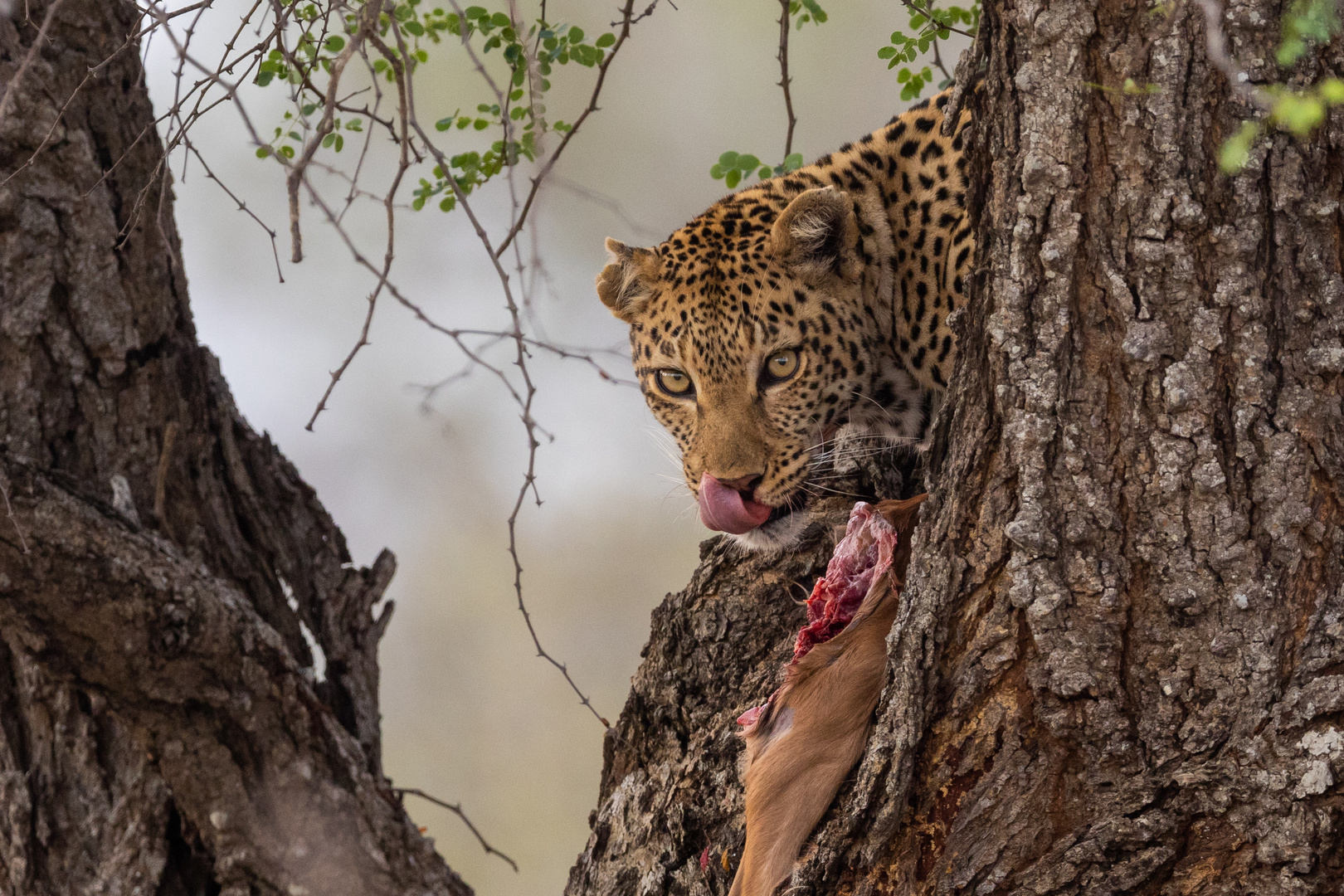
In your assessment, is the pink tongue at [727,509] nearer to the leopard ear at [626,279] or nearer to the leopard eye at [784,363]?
the leopard eye at [784,363]

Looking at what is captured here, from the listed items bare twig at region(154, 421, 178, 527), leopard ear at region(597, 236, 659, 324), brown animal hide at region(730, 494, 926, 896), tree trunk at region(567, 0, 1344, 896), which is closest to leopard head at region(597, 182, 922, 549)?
leopard ear at region(597, 236, 659, 324)

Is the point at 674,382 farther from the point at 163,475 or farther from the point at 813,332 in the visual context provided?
the point at 163,475

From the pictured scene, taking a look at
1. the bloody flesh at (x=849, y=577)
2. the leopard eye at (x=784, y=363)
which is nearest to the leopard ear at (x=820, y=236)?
the leopard eye at (x=784, y=363)

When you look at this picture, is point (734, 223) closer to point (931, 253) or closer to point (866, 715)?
point (931, 253)

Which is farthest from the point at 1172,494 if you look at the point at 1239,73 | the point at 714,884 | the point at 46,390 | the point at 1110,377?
the point at 46,390

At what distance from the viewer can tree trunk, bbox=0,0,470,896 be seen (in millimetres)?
2416

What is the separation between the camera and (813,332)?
109 inches

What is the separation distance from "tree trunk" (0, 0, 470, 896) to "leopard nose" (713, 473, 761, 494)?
1053 mm

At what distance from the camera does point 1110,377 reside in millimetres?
1535

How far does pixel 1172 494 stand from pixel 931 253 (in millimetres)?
1290

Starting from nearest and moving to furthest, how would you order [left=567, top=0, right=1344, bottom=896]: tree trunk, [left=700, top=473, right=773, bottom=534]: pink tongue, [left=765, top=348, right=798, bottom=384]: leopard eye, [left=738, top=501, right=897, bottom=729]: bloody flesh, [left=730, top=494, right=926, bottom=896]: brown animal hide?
[left=567, top=0, right=1344, bottom=896]: tree trunk
[left=730, top=494, right=926, bottom=896]: brown animal hide
[left=738, top=501, right=897, bottom=729]: bloody flesh
[left=700, top=473, right=773, bottom=534]: pink tongue
[left=765, top=348, right=798, bottom=384]: leopard eye

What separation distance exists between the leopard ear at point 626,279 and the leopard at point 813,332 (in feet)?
0.28

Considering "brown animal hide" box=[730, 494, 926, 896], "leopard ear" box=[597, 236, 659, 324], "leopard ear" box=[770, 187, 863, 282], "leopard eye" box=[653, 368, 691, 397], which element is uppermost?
"leopard ear" box=[597, 236, 659, 324]

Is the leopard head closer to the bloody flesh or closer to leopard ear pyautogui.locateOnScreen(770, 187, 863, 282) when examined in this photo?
Result: leopard ear pyautogui.locateOnScreen(770, 187, 863, 282)
